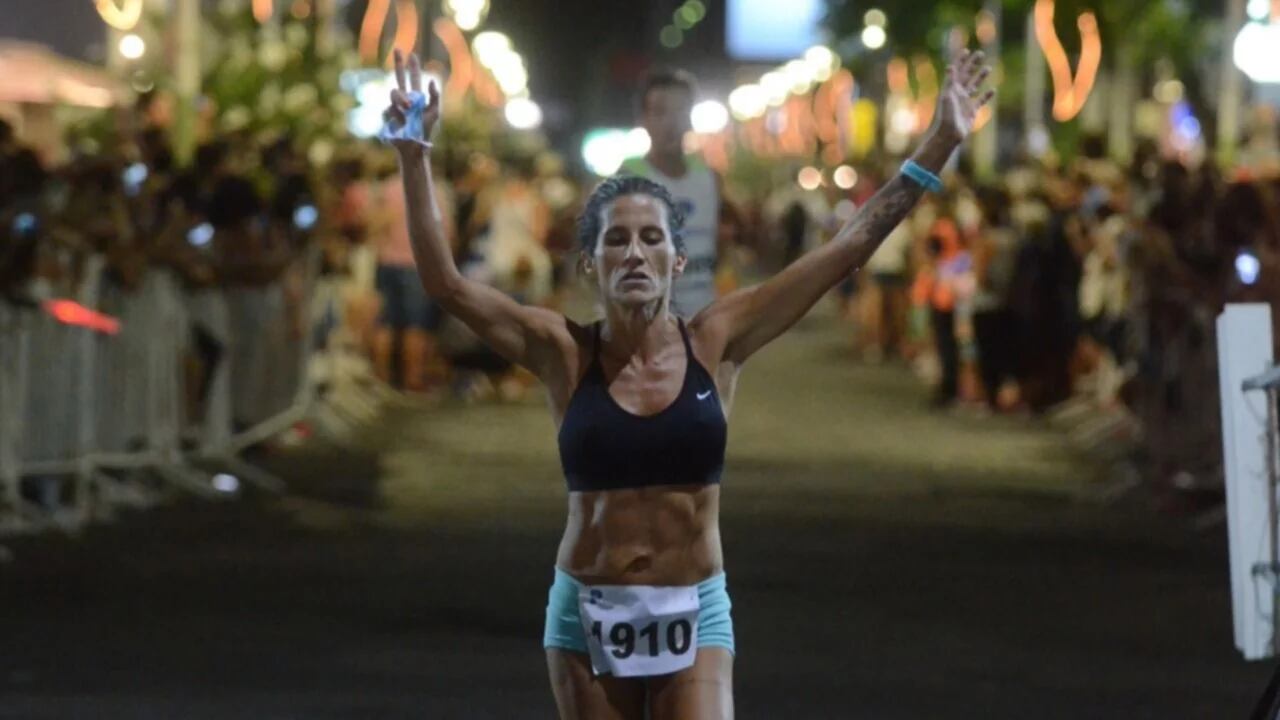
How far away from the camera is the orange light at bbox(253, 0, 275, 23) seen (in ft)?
85.7

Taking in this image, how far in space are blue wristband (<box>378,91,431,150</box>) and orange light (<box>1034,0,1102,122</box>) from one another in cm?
3469

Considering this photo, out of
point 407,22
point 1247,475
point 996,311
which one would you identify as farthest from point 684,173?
point 407,22

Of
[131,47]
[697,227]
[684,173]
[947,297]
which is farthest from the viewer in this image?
[947,297]

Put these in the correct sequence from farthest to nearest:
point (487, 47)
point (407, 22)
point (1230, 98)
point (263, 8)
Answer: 1. point (487, 47)
2. point (407, 22)
3. point (1230, 98)
4. point (263, 8)

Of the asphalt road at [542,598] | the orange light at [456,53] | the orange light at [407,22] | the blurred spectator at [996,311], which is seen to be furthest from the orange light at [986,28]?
the asphalt road at [542,598]

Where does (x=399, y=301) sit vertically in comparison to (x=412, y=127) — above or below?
above

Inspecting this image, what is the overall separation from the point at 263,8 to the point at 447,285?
21.3 metres

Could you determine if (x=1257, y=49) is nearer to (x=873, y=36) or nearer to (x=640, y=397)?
(x=640, y=397)

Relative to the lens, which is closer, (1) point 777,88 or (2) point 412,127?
(2) point 412,127

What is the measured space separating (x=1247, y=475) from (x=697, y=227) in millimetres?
3476

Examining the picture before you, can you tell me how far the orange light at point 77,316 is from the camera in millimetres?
13969

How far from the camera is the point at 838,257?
234 inches

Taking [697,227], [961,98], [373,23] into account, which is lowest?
[961,98]

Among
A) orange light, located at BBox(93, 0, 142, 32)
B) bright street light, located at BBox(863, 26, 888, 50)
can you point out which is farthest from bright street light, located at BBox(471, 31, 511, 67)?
orange light, located at BBox(93, 0, 142, 32)
